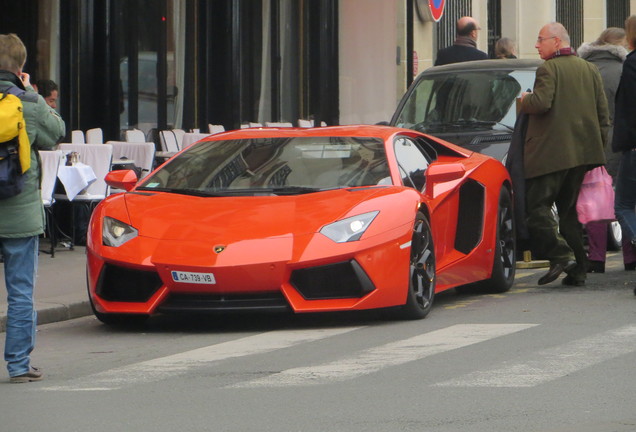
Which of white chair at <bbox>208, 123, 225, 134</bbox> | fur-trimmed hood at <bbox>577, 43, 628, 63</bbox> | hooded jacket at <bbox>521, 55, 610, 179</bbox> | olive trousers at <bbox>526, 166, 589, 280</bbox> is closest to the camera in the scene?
hooded jacket at <bbox>521, 55, 610, 179</bbox>

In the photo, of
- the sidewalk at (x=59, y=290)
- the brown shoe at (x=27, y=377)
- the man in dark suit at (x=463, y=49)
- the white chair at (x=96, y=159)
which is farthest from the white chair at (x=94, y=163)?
the brown shoe at (x=27, y=377)

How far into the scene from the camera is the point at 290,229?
9.39m

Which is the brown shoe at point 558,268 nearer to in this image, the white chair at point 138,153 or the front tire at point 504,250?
the front tire at point 504,250

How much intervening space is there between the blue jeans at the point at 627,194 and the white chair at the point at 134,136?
8677 mm

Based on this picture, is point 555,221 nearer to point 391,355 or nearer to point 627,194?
point 627,194

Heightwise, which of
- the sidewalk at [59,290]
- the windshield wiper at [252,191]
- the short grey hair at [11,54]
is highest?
the short grey hair at [11,54]

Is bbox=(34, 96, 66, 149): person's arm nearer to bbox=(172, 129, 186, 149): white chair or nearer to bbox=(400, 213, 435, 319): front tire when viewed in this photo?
bbox=(400, 213, 435, 319): front tire

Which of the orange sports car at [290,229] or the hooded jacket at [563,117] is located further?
the hooded jacket at [563,117]

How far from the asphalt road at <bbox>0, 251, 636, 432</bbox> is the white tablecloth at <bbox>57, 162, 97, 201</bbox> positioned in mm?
4590

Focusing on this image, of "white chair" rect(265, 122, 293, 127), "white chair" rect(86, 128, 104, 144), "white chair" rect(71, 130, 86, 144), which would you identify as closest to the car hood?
"white chair" rect(71, 130, 86, 144)

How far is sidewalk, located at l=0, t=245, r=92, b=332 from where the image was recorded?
35.2ft

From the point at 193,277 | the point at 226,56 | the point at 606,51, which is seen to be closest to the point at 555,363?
the point at 193,277

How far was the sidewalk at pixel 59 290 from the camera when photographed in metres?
10.7

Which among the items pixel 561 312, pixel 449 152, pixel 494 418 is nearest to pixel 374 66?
pixel 449 152
